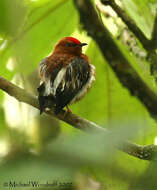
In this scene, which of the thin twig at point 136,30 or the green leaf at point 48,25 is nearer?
the thin twig at point 136,30

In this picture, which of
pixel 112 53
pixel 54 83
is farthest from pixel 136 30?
pixel 54 83

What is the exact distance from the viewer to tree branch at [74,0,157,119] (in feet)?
4.11

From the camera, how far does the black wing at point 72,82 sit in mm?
3616

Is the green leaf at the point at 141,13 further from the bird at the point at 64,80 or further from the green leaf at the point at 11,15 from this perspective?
the green leaf at the point at 11,15

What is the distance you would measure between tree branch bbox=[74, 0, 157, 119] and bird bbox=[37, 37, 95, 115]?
1.18 metres

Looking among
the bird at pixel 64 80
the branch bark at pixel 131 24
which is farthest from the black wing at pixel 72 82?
the branch bark at pixel 131 24

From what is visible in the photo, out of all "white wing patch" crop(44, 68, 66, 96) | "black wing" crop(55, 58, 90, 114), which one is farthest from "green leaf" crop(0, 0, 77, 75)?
"white wing patch" crop(44, 68, 66, 96)

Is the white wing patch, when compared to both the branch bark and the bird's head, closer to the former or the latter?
the bird's head

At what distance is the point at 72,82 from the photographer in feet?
12.9

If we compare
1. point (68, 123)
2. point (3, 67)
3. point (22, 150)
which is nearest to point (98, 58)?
point (68, 123)

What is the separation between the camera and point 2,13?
0.56 m

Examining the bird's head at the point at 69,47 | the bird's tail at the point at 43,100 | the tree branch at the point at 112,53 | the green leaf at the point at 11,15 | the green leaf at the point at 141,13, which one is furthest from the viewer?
the bird's head at the point at 69,47

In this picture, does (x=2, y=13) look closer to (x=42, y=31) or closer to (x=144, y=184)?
(x=144, y=184)

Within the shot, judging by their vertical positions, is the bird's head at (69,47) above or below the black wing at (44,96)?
above
